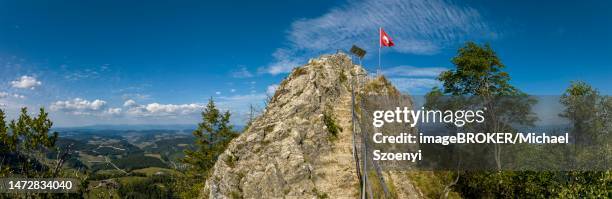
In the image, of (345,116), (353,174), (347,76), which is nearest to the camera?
(353,174)

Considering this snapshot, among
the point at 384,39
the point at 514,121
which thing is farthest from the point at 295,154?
the point at 514,121

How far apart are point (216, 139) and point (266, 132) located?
31.4 metres

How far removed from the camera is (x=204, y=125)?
5816 cm

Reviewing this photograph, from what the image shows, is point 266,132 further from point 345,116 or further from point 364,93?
point 364,93

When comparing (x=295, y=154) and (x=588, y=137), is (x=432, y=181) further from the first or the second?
(x=295, y=154)

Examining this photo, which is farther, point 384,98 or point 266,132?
point 384,98

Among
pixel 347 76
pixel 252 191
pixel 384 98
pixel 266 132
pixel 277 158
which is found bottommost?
pixel 252 191

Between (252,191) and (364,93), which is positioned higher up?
(364,93)

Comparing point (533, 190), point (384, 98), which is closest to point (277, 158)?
point (384, 98)

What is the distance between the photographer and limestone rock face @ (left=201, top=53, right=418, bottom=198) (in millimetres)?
25438

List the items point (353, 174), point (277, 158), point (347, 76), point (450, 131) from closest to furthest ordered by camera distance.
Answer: point (450, 131)
point (353, 174)
point (277, 158)
point (347, 76)

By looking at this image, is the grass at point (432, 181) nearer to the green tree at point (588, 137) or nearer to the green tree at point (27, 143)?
the green tree at point (588, 137)

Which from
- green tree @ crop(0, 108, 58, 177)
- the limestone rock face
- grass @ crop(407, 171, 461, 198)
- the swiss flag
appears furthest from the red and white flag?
green tree @ crop(0, 108, 58, 177)

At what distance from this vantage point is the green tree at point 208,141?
57.1 metres
